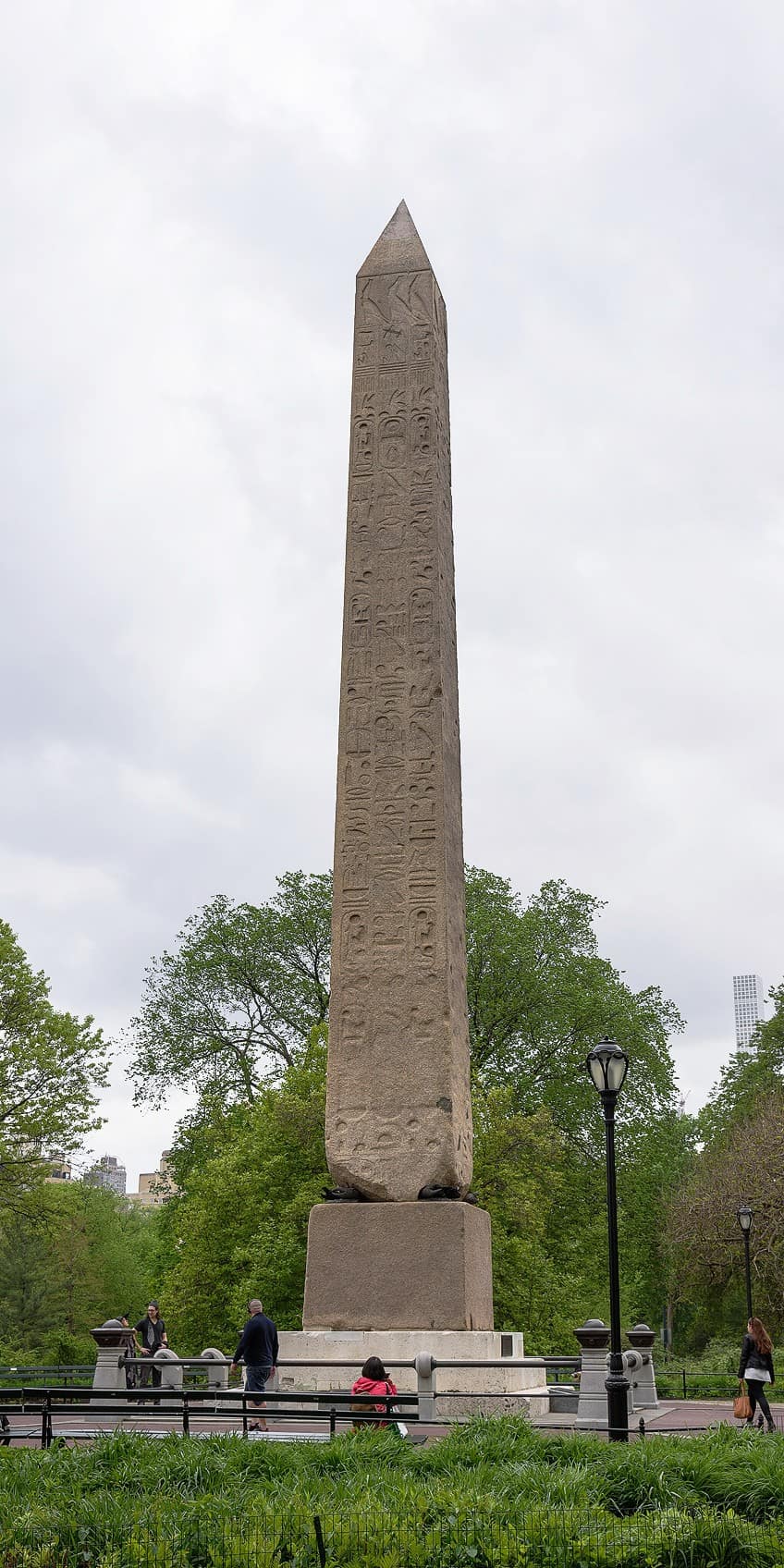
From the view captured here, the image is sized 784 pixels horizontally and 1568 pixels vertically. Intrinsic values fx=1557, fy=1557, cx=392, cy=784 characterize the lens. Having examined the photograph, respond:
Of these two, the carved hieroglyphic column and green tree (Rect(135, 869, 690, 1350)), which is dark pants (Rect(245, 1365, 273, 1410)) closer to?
the carved hieroglyphic column

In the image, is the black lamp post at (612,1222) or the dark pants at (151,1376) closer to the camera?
the black lamp post at (612,1222)

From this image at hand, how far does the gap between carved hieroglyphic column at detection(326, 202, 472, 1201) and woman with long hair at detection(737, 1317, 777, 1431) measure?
9.17 feet

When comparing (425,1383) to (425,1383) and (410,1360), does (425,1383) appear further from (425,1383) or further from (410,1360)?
(410,1360)

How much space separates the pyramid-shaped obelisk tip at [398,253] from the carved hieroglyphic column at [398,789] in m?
0.03

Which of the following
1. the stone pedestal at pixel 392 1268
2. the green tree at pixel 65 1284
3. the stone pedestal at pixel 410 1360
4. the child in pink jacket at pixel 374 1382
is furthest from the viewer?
the green tree at pixel 65 1284

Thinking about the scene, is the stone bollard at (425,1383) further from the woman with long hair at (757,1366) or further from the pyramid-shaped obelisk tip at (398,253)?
the pyramid-shaped obelisk tip at (398,253)

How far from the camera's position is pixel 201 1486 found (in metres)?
7.33

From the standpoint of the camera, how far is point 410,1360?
1170 cm

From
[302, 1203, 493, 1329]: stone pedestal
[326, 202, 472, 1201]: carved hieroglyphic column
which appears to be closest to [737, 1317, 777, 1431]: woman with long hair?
[302, 1203, 493, 1329]: stone pedestal

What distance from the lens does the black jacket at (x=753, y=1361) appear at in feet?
43.8

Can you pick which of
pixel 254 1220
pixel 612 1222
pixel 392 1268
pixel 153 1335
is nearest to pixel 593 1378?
pixel 392 1268

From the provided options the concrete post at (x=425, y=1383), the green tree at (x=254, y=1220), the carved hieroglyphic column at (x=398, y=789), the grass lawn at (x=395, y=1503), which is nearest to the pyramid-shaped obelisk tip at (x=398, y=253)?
the carved hieroglyphic column at (x=398, y=789)

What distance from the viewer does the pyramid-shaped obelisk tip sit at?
50.6 ft

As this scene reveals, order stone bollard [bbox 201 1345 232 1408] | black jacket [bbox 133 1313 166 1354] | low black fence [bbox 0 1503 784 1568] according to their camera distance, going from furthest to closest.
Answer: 1. black jacket [bbox 133 1313 166 1354]
2. stone bollard [bbox 201 1345 232 1408]
3. low black fence [bbox 0 1503 784 1568]
